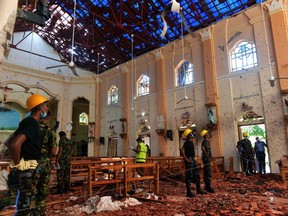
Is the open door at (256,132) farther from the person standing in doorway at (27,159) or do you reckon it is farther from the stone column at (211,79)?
the person standing in doorway at (27,159)

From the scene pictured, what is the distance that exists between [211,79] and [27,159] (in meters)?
10.9

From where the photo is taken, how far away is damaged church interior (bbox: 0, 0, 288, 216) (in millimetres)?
4863

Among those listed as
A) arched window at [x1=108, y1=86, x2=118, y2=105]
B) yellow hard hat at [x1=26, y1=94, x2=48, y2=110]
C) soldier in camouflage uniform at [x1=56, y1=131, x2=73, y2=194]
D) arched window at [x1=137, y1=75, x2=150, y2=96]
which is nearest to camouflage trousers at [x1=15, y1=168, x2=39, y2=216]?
yellow hard hat at [x1=26, y1=94, x2=48, y2=110]

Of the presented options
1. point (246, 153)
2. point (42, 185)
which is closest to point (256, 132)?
point (246, 153)

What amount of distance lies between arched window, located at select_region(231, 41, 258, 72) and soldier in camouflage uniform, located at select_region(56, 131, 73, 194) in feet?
30.2

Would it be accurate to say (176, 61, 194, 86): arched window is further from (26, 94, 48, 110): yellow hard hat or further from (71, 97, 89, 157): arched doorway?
(71, 97, 89, 157): arched doorway

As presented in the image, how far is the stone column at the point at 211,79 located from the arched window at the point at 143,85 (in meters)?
4.56

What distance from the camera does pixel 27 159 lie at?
2.46 m

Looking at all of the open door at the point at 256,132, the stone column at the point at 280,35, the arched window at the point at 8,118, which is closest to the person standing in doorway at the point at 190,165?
the open door at the point at 256,132

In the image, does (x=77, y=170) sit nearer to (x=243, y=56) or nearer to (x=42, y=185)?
(x=42, y=185)

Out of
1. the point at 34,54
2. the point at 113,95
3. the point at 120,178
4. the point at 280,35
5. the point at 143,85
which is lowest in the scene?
the point at 120,178

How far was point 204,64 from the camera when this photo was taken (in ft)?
40.4

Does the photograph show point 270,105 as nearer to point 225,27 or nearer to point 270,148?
point 270,148

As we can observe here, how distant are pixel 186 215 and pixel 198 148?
861cm
